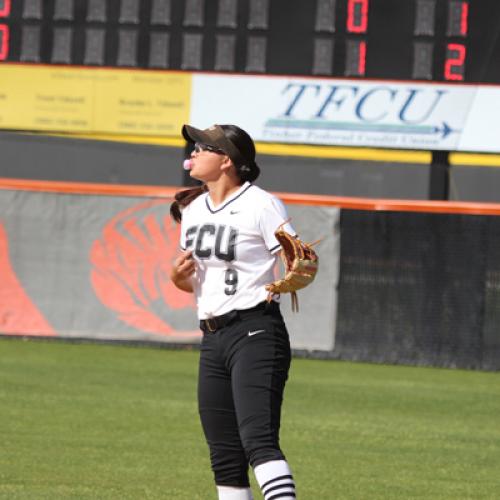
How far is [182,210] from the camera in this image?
5.53 meters

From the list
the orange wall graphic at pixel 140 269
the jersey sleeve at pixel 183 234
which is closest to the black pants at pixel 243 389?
the jersey sleeve at pixel 183 234

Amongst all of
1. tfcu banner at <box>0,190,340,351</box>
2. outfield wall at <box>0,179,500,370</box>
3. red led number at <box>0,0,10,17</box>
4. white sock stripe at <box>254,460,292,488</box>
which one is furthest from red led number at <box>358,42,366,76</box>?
white sock stripe at <box>254,460,292,488</box>

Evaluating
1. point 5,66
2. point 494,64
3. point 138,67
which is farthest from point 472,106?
point 5,66

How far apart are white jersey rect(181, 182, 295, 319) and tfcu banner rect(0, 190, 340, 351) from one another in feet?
29.6

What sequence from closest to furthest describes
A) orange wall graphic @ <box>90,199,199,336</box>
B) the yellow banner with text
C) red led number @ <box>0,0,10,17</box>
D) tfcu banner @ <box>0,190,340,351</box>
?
tfcu banner @ <box>0,190,340,351</box> < orange wall graphic @ <box>90,199,199,336</box> < red led number @ <box>0,0,10,17</box> < the yellow banner with text

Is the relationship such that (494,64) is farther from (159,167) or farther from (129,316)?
(129,316)

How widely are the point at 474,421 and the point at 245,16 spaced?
16.8m

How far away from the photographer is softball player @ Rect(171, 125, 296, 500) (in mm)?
5117

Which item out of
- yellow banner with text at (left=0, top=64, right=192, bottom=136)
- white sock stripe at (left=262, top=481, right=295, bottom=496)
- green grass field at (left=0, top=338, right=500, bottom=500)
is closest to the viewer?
white sock stripe at (left=262, top=481, right=295, bottom=496)

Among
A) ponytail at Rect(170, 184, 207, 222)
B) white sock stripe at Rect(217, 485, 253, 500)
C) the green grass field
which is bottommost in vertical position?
the green grass field

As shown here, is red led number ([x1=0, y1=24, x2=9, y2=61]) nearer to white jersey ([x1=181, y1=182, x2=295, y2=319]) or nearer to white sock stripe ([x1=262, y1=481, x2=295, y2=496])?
white jersey ([x1=181, y1=182, x2=295, y2=319])

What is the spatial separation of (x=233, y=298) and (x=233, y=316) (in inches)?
2.8

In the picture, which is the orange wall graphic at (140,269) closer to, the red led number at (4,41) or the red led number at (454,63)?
the red led number at (454,63)

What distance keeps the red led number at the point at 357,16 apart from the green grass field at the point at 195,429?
41.9 feet
